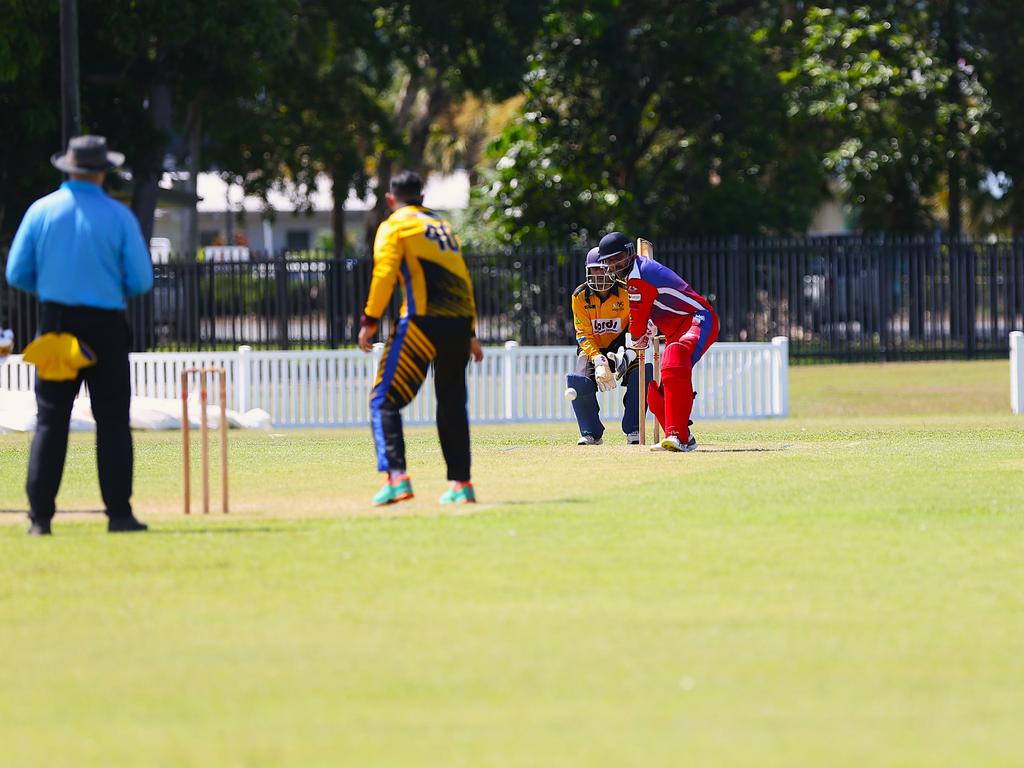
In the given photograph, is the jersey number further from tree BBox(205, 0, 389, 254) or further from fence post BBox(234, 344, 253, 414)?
tree BBox(205, 0, 389, 254)

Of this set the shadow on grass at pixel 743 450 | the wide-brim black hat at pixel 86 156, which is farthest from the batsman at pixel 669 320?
the wide-brim black hat at pixel 86 156

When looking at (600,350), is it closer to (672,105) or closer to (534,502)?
(534,502)

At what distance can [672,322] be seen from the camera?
14.2 m

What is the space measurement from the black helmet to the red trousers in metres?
0.63

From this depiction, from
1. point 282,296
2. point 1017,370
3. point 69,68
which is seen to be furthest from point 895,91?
point 69,68

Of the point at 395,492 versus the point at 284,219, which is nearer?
the point at 395,492

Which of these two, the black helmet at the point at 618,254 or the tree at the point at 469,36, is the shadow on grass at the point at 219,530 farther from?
the tree at the point at 469,36

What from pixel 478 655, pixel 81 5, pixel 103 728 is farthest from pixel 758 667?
pixel 81 5

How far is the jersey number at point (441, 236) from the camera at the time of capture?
10.4m

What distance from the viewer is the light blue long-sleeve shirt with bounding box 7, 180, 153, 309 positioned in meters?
9.52

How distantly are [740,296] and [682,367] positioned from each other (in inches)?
737

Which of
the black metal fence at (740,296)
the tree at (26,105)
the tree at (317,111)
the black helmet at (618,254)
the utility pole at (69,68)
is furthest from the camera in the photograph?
the tree at (317,111)

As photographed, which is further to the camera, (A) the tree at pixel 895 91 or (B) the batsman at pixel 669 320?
(A) the tree at pixel 895 91

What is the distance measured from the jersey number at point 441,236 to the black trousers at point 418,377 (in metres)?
0.41
